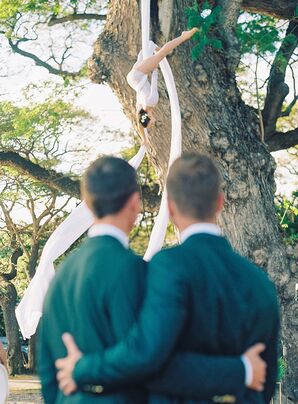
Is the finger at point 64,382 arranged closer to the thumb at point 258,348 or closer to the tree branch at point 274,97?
the thumb at point 258,348

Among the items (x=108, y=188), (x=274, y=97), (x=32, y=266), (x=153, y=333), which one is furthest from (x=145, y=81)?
(x=32, y=266)

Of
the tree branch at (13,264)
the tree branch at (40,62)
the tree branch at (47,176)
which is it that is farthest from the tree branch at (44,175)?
the tree branch at (13,264)

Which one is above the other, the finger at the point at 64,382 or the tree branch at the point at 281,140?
the tree branch at the point at 281,140

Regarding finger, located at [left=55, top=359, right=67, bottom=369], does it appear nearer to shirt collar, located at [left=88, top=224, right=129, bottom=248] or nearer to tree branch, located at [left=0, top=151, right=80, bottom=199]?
shirt collar, located at [left=88, top=224, right=129, bottom=248]

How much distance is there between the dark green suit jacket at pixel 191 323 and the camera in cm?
223

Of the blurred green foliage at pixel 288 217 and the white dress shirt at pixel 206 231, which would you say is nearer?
the white dress shirt at pixel 206 231

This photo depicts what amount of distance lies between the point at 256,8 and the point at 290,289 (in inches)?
131

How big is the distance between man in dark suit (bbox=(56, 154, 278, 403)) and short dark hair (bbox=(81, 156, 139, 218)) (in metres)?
0.12

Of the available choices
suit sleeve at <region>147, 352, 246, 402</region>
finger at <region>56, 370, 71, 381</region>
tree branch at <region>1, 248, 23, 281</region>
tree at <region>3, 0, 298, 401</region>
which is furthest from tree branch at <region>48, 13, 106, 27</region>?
suit sleeve at <region>147, 352, 246, 402</region>

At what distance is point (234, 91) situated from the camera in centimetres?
838

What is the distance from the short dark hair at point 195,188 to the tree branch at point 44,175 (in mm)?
13349

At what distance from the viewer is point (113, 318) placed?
2281 mm

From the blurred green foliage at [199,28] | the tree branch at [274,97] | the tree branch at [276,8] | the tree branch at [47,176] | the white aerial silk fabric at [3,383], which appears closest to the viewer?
the white aerial silk fabric at [3,383]

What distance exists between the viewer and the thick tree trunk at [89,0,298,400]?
7930 millimetres
